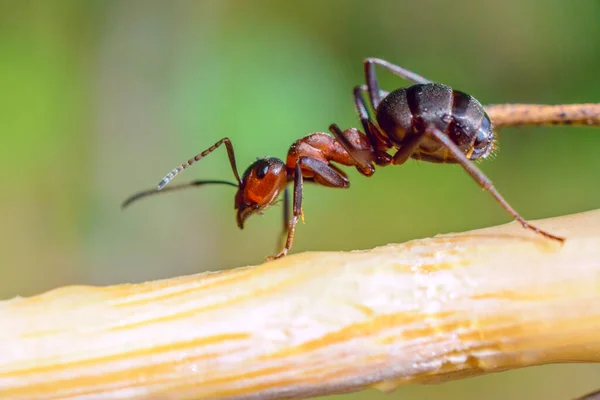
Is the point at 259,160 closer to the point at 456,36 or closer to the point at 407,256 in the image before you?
the point at 407,256

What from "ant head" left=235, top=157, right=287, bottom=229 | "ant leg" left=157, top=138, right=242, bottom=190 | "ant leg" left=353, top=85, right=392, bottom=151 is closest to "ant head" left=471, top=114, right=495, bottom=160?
"ant leg" left=353, top=85, right=392, bottom=151

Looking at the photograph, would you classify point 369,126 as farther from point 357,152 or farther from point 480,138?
point 480,138

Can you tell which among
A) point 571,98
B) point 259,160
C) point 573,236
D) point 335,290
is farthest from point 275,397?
point 571,98

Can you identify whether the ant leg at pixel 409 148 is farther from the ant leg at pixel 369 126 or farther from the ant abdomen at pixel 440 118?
the ant leg at pixel 369 126

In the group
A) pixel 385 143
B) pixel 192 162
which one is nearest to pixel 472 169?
pixel 385 143

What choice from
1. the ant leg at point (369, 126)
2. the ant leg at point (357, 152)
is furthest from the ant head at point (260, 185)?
the ant leg at point (369, 126)
